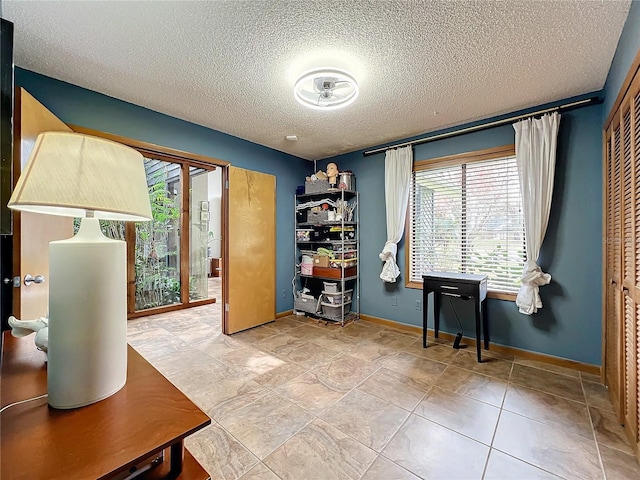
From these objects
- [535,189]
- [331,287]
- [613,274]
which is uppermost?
[535,189]

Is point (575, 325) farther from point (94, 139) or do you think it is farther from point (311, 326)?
point (94, 139)

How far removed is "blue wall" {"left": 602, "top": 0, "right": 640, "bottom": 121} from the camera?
1.44 metres

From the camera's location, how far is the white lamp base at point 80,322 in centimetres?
73

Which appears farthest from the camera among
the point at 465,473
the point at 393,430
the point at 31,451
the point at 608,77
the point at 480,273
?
the point at 480,273

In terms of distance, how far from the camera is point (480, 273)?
117 inches

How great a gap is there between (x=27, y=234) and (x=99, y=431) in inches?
65.0

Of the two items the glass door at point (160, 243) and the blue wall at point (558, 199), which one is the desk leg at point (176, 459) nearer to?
the blue wall at point (558, 199)

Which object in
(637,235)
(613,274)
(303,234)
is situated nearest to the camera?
(637,235)

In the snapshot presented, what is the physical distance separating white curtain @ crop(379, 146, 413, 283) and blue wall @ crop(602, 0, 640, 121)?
169 cm

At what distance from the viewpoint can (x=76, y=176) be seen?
2.27 ft

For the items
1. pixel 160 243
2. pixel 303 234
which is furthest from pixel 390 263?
pixel 160 243

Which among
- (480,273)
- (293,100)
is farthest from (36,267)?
(480,273)

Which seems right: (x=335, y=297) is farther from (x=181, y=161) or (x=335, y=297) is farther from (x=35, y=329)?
(x=35, y=329)

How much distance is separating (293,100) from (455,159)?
1902 millimetres
